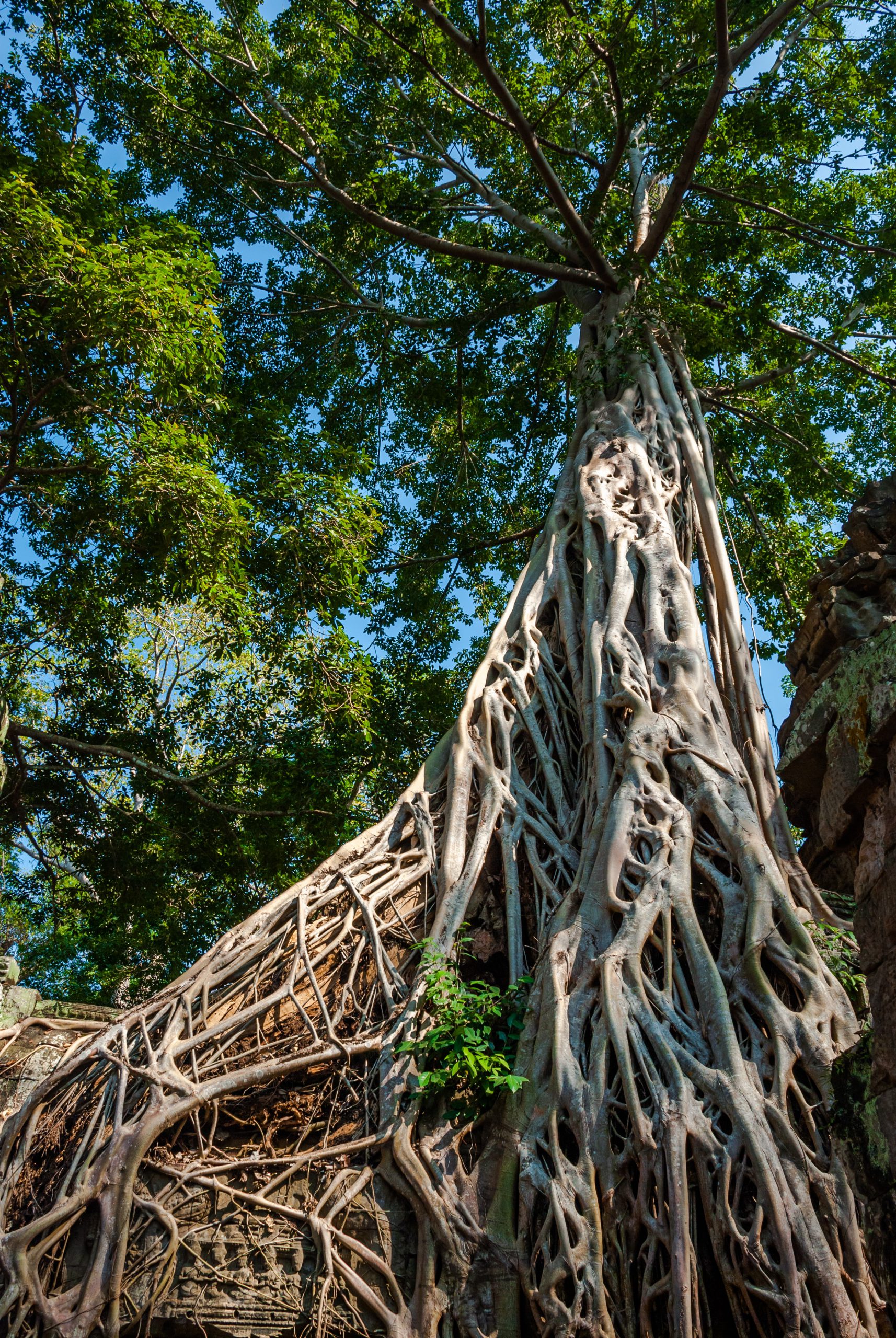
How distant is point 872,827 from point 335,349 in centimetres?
714

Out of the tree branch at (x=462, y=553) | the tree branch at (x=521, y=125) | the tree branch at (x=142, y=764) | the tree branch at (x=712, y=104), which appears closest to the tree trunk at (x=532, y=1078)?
the tree branch at (x=142, y=764)

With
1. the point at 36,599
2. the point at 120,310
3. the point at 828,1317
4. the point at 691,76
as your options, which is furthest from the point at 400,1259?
the point at 691,76

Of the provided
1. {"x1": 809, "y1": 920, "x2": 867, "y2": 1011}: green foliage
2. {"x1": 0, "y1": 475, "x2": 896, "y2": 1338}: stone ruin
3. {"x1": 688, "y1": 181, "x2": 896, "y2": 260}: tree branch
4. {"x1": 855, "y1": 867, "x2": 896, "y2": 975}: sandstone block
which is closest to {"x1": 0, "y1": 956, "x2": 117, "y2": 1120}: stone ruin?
{"x1": 0, "y1": 475, "x2": 896, "y2": 1338}: stone ruin

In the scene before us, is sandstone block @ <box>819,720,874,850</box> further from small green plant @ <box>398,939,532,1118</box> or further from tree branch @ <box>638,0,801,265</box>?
tree branch @ <box>638,0,801,265</box>

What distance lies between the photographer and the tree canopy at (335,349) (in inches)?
206

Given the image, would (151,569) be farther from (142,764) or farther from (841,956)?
(841,956)

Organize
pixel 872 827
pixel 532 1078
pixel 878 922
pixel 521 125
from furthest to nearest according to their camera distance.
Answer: pixel 521 125 < pixel 532 1078 < pixel 872 827 < pixel 878 922

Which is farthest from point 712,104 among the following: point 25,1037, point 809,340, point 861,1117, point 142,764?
point 25,1037

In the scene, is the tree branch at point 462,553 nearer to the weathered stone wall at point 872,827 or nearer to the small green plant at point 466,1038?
the small green plant at point 466,1038

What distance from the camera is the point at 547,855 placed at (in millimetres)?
4375

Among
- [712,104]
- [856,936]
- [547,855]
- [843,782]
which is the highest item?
[712,104]

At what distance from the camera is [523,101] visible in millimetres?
7613

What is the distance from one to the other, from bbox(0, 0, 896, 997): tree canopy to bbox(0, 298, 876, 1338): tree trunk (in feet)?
5.66

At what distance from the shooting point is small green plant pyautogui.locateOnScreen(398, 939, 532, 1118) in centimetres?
343
